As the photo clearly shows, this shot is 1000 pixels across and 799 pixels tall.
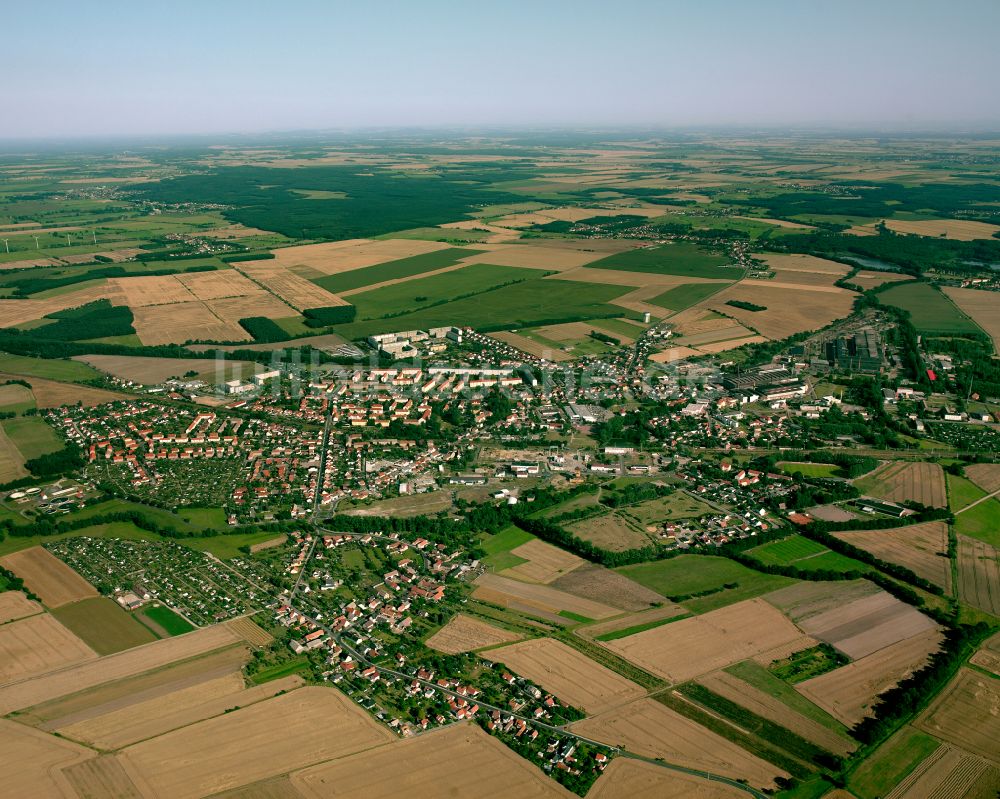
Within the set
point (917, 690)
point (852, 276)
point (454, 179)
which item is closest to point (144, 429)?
point (917, 690)

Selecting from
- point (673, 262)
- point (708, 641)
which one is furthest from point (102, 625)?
point (673, 262)

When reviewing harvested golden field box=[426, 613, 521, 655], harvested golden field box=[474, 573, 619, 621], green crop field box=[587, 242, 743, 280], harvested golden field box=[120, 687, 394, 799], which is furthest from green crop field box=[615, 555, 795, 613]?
green crop field box=[587, 242, 743, 280]

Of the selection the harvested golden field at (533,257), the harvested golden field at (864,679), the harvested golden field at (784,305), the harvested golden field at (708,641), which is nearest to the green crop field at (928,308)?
the harvested golden field at (784,305)

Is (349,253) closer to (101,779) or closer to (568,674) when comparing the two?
(568,674)

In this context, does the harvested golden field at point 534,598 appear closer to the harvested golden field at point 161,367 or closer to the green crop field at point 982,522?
the green crop field at point 982,522

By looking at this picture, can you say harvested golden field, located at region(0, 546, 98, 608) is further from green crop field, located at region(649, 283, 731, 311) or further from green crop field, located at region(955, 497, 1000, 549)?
green crop field, located at region(649, 283, 731, 311)

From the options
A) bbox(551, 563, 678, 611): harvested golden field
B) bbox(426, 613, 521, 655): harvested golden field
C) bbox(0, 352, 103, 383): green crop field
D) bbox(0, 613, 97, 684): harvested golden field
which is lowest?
bbox(426, 613, 521, 655): harvested golden field
